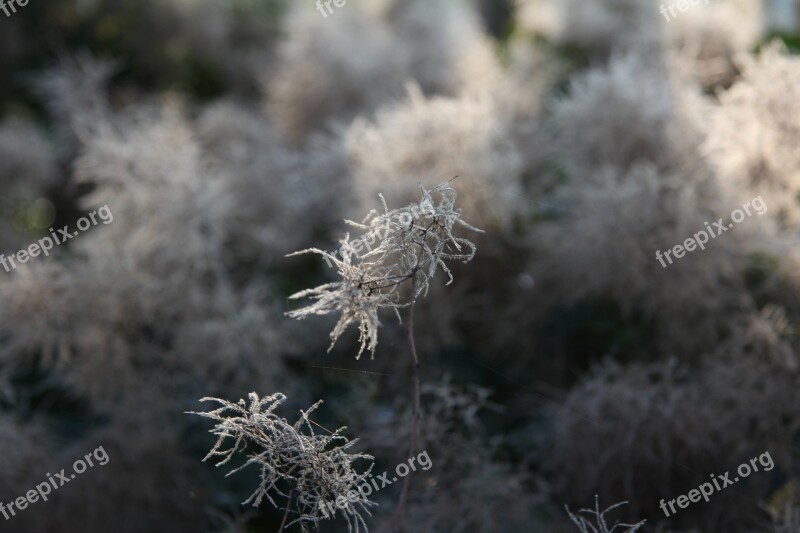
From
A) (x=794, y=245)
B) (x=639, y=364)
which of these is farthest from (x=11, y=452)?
(x=794, y=245)

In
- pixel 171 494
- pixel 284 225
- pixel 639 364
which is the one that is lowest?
pixel 639 364

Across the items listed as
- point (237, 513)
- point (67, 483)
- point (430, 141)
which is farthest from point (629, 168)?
point (67, 483)

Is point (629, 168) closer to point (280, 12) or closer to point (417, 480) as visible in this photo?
point (417, 480)

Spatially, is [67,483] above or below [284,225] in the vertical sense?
below

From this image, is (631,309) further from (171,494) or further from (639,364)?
(171,494)

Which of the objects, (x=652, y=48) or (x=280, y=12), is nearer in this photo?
(x=652, y=48)

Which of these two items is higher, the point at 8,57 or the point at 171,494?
the point at 8,57

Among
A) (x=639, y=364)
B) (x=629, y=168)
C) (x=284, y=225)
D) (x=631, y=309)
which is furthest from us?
(x=284, y=225)

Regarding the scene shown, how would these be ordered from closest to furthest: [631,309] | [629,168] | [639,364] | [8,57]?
1. [639,364]
2. [631,309]
3. [629,168]
4. [8,57]

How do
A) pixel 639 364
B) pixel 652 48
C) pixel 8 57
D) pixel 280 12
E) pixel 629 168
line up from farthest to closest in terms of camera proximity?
pixel 280 12 → pixel 8 57 → pixel 652 48 → pixel 629 168 → pixel 639 364
